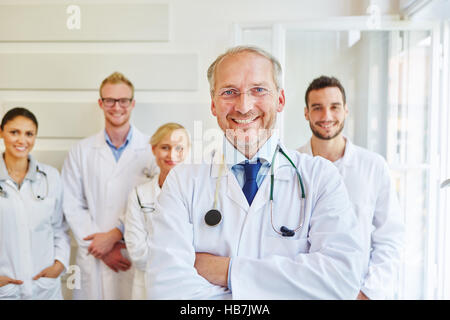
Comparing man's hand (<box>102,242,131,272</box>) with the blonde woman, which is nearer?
the blonde woman

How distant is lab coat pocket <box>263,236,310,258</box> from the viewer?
3.40 ft

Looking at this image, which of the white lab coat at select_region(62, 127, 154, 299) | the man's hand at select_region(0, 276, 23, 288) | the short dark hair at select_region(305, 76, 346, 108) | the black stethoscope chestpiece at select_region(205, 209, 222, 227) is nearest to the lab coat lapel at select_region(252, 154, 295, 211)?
the black stethoscope chestpiece at select_region(205, 209, 222, 227)

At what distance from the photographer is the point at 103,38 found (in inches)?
59.2

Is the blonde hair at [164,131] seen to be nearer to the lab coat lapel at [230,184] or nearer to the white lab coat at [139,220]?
the white lab coat at [139,220]

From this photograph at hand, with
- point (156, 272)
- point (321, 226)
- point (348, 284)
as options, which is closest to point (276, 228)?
point (321, 226)

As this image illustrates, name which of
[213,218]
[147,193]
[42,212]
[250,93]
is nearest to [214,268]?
[213,218]

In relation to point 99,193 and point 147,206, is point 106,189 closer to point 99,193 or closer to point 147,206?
point 99,193

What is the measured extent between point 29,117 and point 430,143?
1657 mm

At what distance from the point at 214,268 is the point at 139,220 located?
0.61 m

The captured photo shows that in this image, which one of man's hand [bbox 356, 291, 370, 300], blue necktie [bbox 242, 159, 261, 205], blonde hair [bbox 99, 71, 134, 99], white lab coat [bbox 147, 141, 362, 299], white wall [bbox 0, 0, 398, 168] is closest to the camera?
white lab coat [bbox 147, 141, 362, 299]

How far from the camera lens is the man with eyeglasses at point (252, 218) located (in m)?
0.99

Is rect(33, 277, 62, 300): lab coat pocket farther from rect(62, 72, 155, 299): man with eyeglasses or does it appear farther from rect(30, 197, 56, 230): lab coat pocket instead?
rect(30, 197, 56, 230): lab coat pocket

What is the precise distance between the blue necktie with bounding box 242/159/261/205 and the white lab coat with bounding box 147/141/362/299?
0.02m

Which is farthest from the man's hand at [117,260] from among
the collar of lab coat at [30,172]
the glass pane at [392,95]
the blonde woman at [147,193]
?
the glass pane at [392,95]
